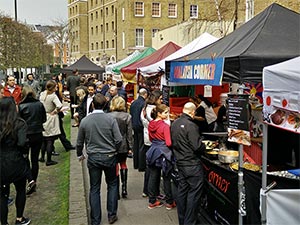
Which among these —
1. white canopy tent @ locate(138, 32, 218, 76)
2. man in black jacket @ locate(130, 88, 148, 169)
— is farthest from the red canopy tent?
man in black jacket @ locate(130, 88, 148, 169)

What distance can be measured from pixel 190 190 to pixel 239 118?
1339 millimetres

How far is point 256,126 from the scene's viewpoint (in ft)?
18.5

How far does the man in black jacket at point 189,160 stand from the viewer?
4.86m

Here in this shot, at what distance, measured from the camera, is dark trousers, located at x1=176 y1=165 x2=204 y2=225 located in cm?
492

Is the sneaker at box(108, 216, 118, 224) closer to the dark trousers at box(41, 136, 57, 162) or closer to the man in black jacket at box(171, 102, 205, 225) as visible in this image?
the man in black jacket at box(171, 102, 205, 225)

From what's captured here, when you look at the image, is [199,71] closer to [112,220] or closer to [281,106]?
[281,106]

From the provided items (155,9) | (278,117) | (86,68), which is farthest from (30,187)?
(155,9)

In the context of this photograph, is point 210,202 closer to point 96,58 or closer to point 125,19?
point 125,19

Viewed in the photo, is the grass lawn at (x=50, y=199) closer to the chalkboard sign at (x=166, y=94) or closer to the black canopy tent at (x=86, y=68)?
the chalkboard sign at (x=166, y=94)

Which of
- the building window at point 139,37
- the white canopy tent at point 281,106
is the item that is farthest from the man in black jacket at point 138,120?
the building window at point 139,37

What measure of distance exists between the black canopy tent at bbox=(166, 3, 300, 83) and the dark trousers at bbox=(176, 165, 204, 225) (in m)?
1.31

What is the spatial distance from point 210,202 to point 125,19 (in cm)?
4722

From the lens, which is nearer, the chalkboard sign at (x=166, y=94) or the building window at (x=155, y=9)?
the chalkboard sign at (x=166, y=94)

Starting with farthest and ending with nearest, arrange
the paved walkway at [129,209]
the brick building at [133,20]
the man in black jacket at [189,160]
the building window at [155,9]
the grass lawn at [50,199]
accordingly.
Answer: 1. the building window at [155,9]
2. the brick building at [133,20]
3. the grass lawn at [50,199]
4. the paved walkway at [129,209]
5. the man in black jacket at [189,160]
